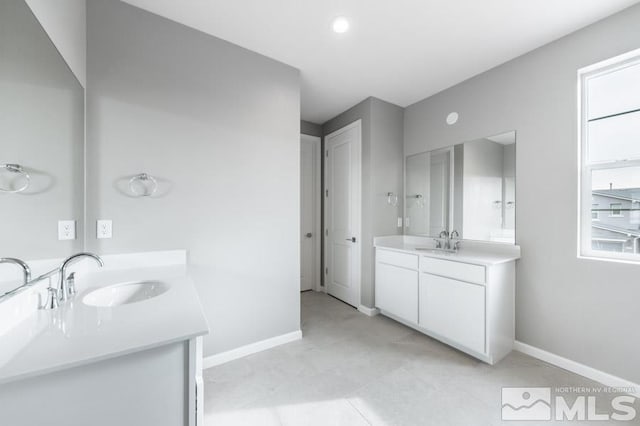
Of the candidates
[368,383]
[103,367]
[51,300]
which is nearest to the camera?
A: [103,367]

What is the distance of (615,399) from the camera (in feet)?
5.46

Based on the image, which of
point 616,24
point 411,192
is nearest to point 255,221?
point 411,192

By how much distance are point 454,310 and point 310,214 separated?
7.73 feet

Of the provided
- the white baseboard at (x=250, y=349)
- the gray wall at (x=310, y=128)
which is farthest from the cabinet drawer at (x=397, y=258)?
the gray wall at (x=310, y=128)

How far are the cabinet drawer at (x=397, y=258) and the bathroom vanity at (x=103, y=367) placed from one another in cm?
211

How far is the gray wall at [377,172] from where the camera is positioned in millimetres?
3076

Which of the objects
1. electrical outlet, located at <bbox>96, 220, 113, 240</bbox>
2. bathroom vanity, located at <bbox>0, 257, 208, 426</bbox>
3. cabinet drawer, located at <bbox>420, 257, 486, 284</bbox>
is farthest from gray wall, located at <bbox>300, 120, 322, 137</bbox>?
bathroom vanity, located at <bbox>0, 257, 208, 426</bbox>

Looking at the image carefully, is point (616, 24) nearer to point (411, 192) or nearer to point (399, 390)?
point (411, 192)

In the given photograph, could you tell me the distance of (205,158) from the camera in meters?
2.01

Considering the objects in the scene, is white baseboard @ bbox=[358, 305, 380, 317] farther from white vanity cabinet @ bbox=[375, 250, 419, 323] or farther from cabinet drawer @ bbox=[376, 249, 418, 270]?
cabinet drawer @ bbox=[376, 249, 418, 270]

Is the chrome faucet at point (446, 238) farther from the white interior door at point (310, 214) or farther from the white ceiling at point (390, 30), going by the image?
the white interior door at point (310, 214)

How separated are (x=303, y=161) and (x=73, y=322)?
327cm

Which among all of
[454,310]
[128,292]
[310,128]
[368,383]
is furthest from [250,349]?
[310,128]

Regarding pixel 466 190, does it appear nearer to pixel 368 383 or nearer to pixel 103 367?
pixel 368 383
